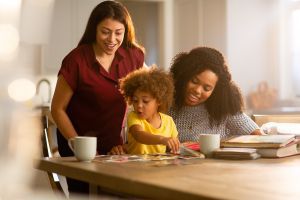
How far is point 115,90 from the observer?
5.99 ft

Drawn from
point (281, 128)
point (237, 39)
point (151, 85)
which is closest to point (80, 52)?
point (151, 85)

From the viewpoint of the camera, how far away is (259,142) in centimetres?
154

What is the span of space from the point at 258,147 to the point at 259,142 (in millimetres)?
29

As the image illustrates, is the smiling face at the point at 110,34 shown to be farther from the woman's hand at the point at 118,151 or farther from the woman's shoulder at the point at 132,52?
the woman's hand at the point at 118,151

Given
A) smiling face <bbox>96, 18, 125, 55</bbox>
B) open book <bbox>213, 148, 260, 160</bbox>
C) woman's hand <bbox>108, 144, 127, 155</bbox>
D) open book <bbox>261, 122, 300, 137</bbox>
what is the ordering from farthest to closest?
1. open book <bbox>261, 122, 300, 137</bbox>
2. smiling face <bbox>96, 18, 125, 55</bbox>
3. woman's hand <bbox>108, 144, 127, 155</bbox>
4. open book <bbox>213, 148, 260, 160</bbox>

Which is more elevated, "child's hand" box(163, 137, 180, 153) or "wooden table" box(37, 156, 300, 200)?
"child's hand" box(163, 137, 180, 153)

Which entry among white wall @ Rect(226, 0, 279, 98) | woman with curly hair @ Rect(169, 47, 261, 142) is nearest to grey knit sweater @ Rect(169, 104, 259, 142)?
woman with curly hair @ Rect(169, 47, 261, 142)

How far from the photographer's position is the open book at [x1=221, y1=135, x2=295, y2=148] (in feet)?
4.93

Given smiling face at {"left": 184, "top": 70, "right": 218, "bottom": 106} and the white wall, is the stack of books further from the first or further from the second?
the white wall

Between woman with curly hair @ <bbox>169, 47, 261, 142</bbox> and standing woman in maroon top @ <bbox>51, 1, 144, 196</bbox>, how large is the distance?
222 mm

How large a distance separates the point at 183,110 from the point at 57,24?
3.30 metres

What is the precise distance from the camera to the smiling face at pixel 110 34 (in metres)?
1.74

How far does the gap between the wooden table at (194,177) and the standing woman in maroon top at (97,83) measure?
42 cm

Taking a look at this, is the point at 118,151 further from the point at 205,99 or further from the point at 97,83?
the point at 205,99
